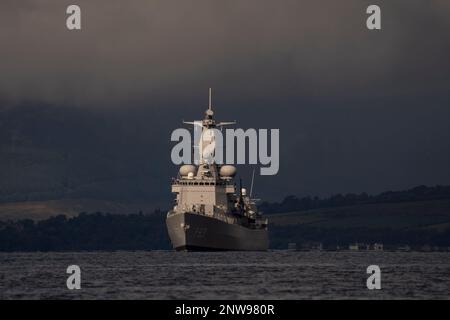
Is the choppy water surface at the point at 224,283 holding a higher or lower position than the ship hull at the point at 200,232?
higher

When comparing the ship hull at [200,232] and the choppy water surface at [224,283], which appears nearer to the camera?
the choppy water surface at [224,283]

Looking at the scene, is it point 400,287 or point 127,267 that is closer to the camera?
point 400,287

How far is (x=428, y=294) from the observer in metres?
93.2

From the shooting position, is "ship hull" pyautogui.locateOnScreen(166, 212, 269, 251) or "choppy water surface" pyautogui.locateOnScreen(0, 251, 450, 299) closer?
"choppy water surface" pyautogui.locateOnScreen(0, 251, 450, 299)

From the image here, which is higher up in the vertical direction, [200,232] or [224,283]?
[224,283]

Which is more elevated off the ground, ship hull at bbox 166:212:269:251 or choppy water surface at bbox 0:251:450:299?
choppy water surface at bbox 0:251:450:299

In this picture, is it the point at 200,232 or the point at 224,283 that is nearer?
the point at 224,283

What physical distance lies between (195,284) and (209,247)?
92.1m
